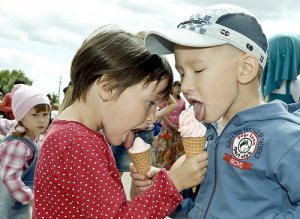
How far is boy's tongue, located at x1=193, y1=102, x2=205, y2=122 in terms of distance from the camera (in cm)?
210

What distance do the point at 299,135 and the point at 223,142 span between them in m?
0.37

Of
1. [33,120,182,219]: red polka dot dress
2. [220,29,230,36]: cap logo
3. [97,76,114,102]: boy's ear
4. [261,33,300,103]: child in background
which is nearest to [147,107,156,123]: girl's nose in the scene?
[97,76,114,102]: boy's ear

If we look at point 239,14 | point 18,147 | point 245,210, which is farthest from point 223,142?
point 18,147

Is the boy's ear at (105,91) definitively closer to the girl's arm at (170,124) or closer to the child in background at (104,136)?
the child in background at (104,136)

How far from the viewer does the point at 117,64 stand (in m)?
2.32

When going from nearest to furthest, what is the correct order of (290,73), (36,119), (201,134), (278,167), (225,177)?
1. (278,167)
2. (225,177)
3. (201,134)
4. (290,73)
5. (36,119)

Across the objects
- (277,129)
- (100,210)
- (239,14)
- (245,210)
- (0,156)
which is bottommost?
(0,156)

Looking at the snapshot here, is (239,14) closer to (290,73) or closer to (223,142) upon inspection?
(223,142)

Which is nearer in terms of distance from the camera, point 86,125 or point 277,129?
point 277,129

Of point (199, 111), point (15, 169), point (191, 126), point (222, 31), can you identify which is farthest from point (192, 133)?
point (15, 169)

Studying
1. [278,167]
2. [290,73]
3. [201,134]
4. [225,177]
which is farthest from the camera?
[290,73]

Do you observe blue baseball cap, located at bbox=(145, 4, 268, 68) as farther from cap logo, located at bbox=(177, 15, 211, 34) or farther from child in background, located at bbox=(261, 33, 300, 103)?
child in background, located at bbox=(261, 33, 300, 103)

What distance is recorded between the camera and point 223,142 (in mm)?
2107

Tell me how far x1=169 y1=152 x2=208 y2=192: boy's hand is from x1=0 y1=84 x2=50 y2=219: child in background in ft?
7.16
